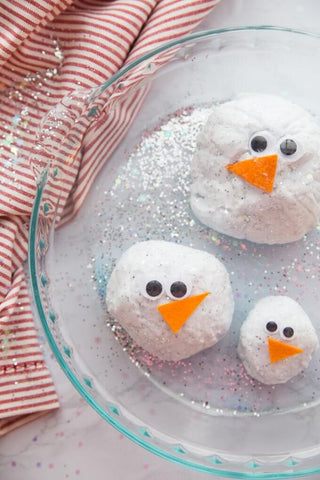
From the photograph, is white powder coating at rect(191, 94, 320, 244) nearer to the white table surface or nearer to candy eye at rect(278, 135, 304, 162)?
candy eye at rect(278, 135, 304, 162)

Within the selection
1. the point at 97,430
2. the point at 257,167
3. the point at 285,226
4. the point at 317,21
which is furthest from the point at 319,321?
the point at 317,21

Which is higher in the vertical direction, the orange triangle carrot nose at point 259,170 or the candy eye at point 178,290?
the orange triangle carrot nose at point 259,170

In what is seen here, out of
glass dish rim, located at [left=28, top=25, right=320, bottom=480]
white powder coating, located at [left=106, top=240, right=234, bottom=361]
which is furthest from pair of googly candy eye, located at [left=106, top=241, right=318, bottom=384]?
glass dish rim, located at [left=28, top=25, right=320, bottom=480]

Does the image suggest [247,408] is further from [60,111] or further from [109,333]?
[60,111]

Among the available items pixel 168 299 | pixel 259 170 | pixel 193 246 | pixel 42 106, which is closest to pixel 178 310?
pixel 168 299

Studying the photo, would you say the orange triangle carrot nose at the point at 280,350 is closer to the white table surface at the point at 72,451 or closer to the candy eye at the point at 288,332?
the candy eye at the point at 288,332

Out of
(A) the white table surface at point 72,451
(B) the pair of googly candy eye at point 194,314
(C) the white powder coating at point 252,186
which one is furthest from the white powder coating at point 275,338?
(A) the white table surface at point 72,451

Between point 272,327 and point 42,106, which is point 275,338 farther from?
point 42,106
